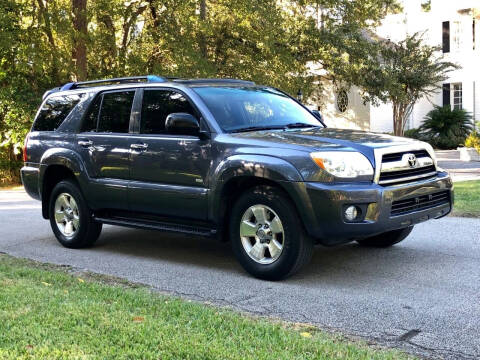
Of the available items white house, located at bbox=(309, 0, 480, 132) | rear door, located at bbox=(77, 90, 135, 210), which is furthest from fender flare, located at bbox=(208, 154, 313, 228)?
white house, located at bbox=(309, 0, 480, 132)

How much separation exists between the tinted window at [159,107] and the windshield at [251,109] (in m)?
0.23

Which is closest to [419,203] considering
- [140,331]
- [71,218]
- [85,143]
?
[140,331]

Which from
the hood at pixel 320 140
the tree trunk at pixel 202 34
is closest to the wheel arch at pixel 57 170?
the hood at pixel 320 140

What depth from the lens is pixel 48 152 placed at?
26.6 feet

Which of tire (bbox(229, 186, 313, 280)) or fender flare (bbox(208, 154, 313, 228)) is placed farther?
tire (bbox(229, 186, 313, 280))

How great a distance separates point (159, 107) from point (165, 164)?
0.74 meters

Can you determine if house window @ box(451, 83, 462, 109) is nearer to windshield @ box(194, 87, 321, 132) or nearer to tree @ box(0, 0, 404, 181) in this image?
tree @ box(0, 0, 404, 181)

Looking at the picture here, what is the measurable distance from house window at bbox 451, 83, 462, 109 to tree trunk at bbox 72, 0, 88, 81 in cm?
2081

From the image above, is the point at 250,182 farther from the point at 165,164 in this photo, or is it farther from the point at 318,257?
the point at 318,257

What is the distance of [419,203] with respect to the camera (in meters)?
Answer: 6.04

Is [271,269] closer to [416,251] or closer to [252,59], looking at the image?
[416,251]

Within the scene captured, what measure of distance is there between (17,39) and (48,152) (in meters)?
11.9

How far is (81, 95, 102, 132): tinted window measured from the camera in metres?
7.78

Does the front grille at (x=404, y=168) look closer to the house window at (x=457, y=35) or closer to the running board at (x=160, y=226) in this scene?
the running board at (x=160, y=226)
